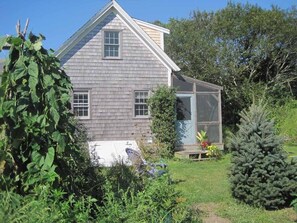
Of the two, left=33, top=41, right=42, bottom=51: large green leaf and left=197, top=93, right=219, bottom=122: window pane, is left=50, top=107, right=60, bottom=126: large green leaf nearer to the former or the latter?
left=33, top=41, right=42, bottom=51: large green leaf

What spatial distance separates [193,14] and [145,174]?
22449 millimetres

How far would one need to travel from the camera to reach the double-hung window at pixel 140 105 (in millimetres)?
16641

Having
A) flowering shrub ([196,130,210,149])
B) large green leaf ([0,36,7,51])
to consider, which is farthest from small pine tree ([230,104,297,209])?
flowering shrub ([196,130,210,149])

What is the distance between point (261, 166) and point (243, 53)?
61.8 ft

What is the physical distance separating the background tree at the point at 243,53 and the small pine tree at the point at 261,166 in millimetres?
17060

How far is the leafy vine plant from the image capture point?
3.76 m

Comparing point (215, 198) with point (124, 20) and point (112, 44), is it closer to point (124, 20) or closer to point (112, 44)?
point (112, 44)

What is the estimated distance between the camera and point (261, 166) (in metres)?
7.36

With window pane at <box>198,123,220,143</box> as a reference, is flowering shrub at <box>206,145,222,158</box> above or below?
below

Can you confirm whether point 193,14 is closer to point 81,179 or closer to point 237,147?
point 237,147

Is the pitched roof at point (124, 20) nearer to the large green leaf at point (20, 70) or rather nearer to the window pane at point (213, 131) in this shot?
the window pane at point (213, 131)

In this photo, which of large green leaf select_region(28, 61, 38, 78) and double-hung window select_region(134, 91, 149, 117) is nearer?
large green leaf select_region(28, 61, 38, 78)

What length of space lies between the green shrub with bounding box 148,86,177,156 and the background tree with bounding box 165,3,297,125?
9.44 metres

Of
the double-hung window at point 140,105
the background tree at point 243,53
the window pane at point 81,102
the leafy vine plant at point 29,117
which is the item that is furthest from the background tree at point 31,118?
the background tree at point 243,53
